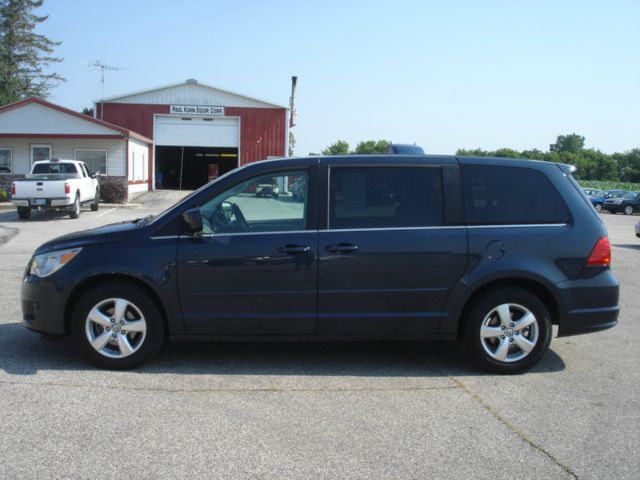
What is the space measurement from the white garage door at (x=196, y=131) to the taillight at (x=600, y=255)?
34.4 meters

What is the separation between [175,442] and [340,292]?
72.5 inches

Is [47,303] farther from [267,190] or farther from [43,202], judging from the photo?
[43,202]

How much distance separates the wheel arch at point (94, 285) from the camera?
5.06m

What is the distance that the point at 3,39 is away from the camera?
61625 mm

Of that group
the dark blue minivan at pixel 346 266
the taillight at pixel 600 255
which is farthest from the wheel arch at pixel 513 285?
the taillight at pixel 600 255

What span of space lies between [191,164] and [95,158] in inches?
611

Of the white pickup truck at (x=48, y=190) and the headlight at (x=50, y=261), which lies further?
the white pickup truck at (x=48, y=190)

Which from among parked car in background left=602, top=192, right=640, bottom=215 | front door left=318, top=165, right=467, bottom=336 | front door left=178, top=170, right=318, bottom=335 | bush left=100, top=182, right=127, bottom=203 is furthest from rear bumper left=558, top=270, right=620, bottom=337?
parked car in background left=602, top=192, right=640, bottom=215

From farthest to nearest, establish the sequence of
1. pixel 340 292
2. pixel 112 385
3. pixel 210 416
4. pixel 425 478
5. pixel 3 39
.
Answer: pixel 3 39
pixel 340 292
pixel 112 385
pixel 210 416
pixel 425 478

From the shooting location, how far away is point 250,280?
16.5ft

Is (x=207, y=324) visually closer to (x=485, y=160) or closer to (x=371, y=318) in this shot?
(x=371, y=318)

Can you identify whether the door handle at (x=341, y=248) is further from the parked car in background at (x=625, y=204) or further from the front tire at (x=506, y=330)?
the parked car in background at (x=625, y=204)

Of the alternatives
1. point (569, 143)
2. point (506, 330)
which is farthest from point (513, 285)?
point (569, 143)

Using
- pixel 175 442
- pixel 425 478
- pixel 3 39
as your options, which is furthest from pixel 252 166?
pixel 3 39
